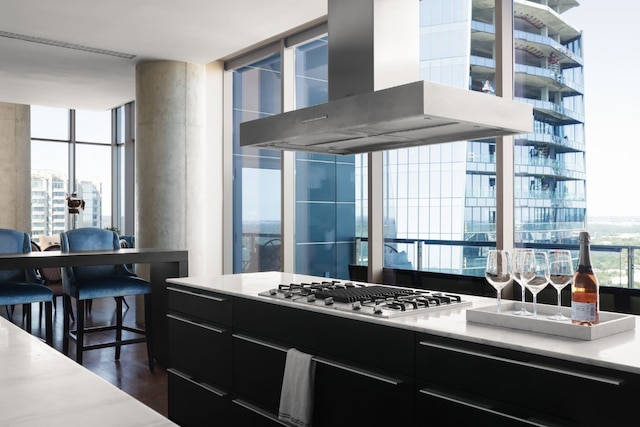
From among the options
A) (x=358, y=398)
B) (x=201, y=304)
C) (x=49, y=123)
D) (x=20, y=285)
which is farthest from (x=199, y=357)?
(x=49, y=123)

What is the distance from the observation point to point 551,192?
3705mm

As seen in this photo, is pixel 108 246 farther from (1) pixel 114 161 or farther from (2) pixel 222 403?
(1) pixel 114 161

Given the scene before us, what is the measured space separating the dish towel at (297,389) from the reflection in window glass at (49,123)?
33.1ft

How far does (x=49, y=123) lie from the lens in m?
11.2

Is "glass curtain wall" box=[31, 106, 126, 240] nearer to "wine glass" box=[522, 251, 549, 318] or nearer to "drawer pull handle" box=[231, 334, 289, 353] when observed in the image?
"drawer pull handle" box=[231, 334, 289, 353]

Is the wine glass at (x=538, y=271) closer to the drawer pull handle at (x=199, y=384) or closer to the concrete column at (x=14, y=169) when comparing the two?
the drawer pull handle at (x=199, y=384)

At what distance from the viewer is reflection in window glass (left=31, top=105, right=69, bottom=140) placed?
11.0 meters

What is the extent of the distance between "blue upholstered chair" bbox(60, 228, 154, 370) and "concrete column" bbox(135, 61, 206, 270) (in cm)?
110

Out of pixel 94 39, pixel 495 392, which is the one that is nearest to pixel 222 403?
pixel 495 392

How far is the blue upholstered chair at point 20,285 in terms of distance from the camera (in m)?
4.18

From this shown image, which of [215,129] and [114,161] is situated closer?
[215,129]

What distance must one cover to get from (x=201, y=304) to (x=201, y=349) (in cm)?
23

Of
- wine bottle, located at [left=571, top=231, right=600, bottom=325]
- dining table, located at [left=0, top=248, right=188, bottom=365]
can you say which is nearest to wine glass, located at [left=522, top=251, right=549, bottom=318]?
wine bottle, located at [left=571, top=231, right=600, bottom=325]

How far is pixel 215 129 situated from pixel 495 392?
5.36m
